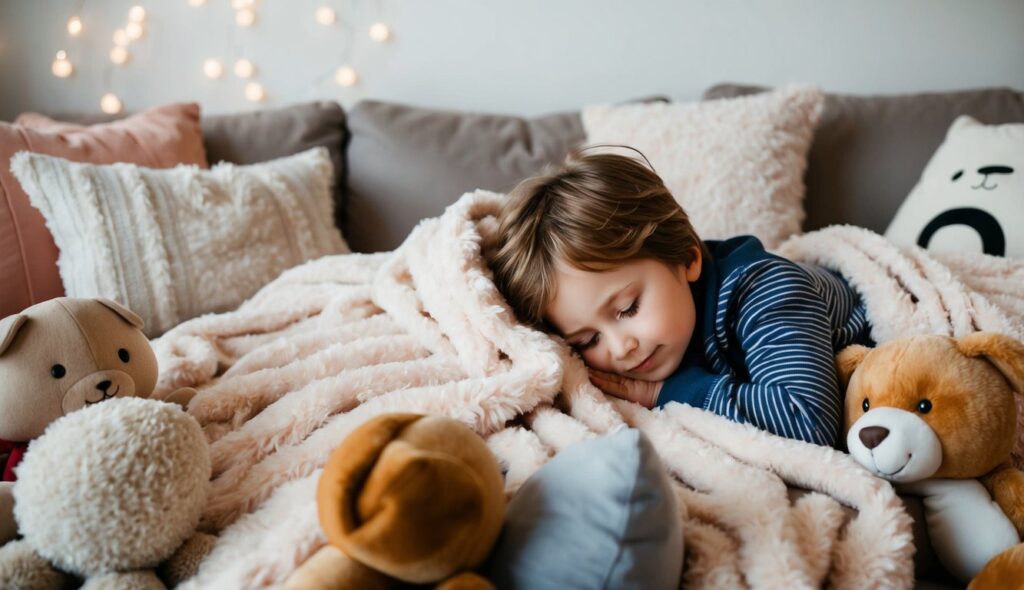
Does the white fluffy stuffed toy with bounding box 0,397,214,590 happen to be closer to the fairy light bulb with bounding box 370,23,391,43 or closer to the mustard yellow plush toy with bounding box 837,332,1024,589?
the mustard yellow plush toy with bounding box 837,332,1024,589

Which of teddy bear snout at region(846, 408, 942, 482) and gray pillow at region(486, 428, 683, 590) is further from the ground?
gray pillow at region(486, 428, 683, 590)

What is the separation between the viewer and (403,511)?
49 cm

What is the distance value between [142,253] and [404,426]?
2.84 feet

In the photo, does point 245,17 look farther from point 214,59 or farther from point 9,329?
point 9,329

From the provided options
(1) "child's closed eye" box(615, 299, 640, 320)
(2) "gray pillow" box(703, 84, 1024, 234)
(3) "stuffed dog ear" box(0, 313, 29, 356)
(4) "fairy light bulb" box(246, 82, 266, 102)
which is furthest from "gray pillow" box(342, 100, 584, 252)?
(3) "stuffed dog ear" box(0, 313, 29, 356)

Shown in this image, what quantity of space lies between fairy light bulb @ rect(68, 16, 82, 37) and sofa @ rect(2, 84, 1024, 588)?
319mm

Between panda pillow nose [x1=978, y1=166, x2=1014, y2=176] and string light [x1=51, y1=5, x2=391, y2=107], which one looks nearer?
panda pillow nose [x1=978, y1=166, x2=1014, y2=176]

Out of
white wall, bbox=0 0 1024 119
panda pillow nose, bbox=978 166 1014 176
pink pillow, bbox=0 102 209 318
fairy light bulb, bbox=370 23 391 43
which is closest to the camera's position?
pink pillow, bbox=0 102 209 318

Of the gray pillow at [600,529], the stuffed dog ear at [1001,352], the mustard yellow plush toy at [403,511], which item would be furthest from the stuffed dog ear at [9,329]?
the stuffed dog ear at [1001,352]

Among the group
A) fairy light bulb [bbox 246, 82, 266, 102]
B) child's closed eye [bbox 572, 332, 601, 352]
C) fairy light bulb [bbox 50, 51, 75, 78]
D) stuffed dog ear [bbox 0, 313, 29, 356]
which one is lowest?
child's closed eye [bbox 572, 332, 601, 352]

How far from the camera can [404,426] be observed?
57cm

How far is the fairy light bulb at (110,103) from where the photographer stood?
186 centimetres

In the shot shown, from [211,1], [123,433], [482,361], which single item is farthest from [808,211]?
[211,1]

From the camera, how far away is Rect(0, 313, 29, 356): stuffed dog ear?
0.72 meters
